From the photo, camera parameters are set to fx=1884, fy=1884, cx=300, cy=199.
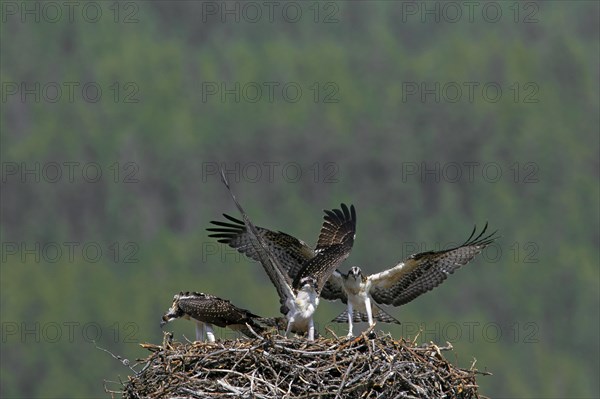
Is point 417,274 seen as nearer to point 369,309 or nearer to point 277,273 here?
point 369,309

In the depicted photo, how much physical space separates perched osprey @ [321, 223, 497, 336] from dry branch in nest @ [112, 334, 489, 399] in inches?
93.6

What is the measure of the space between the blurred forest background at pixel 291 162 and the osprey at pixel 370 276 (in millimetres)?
33624

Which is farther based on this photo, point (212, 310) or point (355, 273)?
point (355, 273)

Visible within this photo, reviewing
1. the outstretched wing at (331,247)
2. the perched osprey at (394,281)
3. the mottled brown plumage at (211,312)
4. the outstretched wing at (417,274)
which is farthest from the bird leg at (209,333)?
the outstretched wing at (417,274)

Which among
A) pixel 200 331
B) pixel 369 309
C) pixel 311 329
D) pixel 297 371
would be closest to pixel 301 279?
pixel 311 329

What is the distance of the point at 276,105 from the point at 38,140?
9.84 meters

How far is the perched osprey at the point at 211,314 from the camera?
19.8 m

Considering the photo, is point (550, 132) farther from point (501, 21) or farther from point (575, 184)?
point (501, 21)

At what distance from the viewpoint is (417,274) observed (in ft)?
70.0

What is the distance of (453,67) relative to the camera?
81.8m

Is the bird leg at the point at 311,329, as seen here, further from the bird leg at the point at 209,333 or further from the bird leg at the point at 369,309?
the bird leg at the point at 369,309

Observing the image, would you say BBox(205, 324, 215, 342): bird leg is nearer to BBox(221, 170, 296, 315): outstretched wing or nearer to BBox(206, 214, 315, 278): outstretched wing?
BBox(221, 170, 296, 315): outstretched wing

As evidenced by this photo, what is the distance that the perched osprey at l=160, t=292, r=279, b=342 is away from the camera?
1978 cm

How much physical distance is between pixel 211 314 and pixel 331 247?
166 cm
